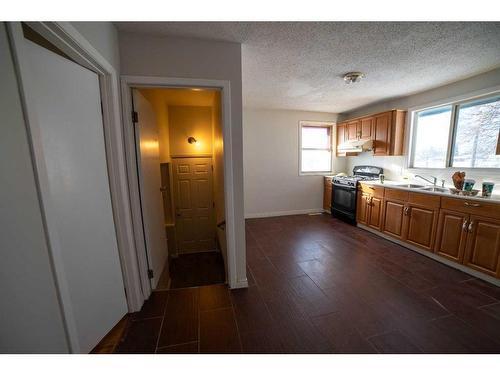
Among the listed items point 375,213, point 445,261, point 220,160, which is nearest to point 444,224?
point 445,261

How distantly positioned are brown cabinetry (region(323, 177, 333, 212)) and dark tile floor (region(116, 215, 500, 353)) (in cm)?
205

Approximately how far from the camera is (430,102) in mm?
2994

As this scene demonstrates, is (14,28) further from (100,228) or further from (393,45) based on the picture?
(393,45)

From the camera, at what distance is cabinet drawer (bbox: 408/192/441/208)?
2.42m

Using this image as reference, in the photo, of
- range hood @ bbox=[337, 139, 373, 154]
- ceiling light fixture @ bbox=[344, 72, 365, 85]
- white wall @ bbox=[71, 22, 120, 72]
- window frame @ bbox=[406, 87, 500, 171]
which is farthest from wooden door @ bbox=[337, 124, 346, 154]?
white wall @ bbox=[71, 22, 120, 72]

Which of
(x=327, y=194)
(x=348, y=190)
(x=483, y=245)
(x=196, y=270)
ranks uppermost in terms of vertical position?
(x=348, y=190)

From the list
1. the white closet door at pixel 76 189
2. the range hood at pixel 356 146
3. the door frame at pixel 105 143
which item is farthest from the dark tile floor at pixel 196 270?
the range hood at pixel 356 146

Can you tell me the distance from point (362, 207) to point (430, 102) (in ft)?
6.47

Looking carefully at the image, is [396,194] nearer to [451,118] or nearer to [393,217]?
[393,217]

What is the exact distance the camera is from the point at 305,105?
3.92 m

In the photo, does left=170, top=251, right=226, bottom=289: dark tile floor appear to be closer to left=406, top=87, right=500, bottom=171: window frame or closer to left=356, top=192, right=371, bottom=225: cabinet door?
left=356, top=192, right=371, bottom=225: cabinet door

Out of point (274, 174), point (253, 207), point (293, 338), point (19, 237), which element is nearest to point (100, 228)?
point (19, 237)
